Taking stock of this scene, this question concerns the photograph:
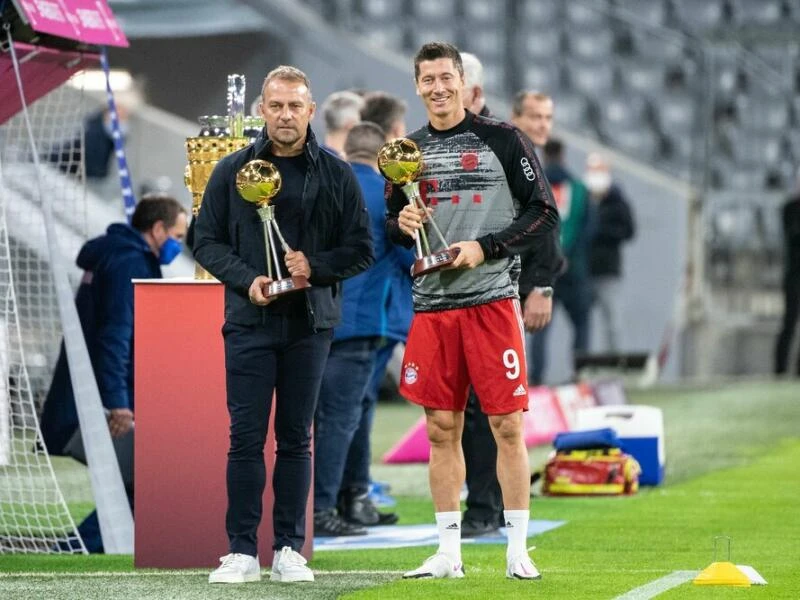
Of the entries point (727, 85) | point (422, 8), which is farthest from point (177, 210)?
point (727, 85)

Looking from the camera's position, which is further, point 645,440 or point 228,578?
point 645,440

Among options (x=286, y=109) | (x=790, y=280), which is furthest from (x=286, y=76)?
(x=790, y=280)

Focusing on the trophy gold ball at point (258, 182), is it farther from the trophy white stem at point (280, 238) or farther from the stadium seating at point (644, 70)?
the stadium seating at point (644, 70)

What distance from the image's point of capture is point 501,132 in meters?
6.77

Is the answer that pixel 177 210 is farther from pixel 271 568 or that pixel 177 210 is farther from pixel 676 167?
pixel 676 167

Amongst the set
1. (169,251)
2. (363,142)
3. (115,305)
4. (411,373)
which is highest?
(363,142)

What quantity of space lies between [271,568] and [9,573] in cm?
98

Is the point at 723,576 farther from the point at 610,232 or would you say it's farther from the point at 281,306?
the point at 610,232

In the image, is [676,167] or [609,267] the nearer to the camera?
[609,267]

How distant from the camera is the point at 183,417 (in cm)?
726

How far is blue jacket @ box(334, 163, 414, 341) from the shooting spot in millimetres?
8875

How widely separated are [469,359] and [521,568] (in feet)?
2.46

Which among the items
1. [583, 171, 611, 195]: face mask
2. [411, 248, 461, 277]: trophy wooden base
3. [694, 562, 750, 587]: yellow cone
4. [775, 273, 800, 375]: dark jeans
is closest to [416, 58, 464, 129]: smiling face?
[411, 248, 461, 277]: trophy wooden base

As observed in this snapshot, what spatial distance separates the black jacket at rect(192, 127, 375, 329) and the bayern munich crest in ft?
1.09
